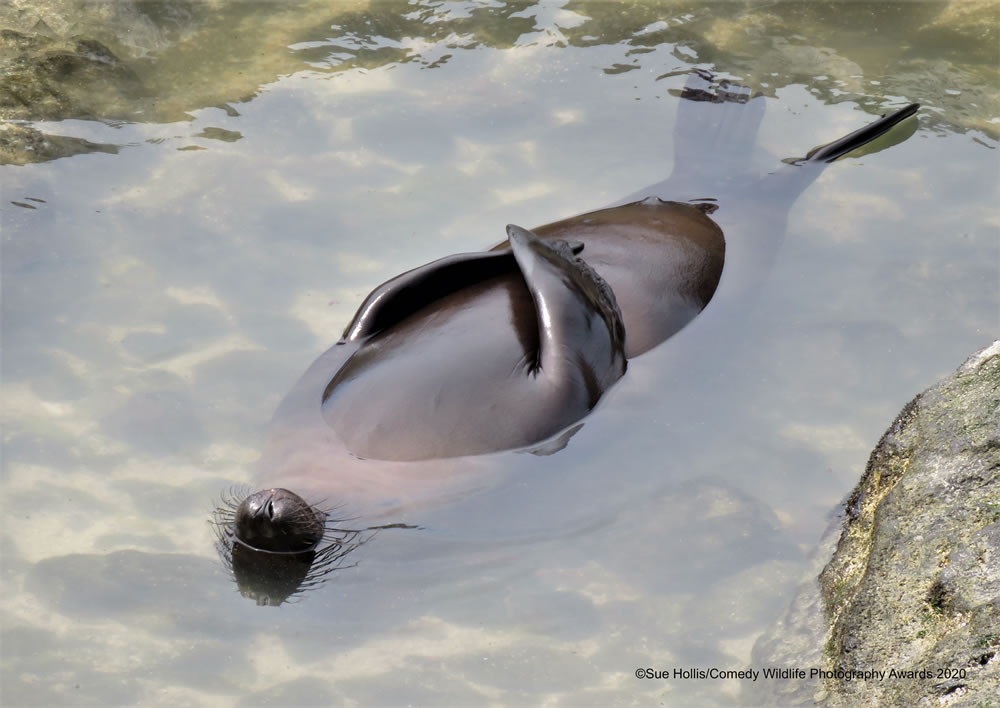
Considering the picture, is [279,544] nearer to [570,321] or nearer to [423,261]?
[570,321]

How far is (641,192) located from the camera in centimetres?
550

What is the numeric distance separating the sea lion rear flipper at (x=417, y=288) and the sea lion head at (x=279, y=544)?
36.1 inches

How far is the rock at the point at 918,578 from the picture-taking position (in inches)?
107

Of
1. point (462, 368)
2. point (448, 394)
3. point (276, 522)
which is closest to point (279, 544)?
point (276, 522)

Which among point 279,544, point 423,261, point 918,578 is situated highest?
point 918,578

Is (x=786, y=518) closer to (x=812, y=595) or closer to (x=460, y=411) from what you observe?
(x=812, y=595)

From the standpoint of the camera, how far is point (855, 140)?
5625 mm

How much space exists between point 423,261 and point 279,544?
6.48 ft

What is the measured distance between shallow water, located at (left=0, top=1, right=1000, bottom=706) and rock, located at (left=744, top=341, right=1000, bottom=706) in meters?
0.31

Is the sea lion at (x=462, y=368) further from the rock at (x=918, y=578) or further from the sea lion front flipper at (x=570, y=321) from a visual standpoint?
the rock at (x=918, y=578)

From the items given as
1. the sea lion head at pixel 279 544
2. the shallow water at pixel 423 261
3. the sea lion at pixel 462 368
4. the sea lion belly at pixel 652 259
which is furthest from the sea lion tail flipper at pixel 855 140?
the sea lion head at pixel 279 544

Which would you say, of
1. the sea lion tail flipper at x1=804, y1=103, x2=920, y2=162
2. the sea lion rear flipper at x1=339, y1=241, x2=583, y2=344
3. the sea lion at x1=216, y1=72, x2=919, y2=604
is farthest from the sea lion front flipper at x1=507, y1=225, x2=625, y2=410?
the sea lion tail flipper at x1=804, y1=103, x2=920, y2=162

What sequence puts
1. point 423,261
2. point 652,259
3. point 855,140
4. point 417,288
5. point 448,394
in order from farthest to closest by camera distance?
point 855,140 → point 423,261 → point 652,259 → point 417,288 → point 448,394

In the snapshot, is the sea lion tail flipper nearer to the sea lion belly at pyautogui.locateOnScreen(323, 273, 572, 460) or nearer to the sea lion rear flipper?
the sea lion rear flipper
